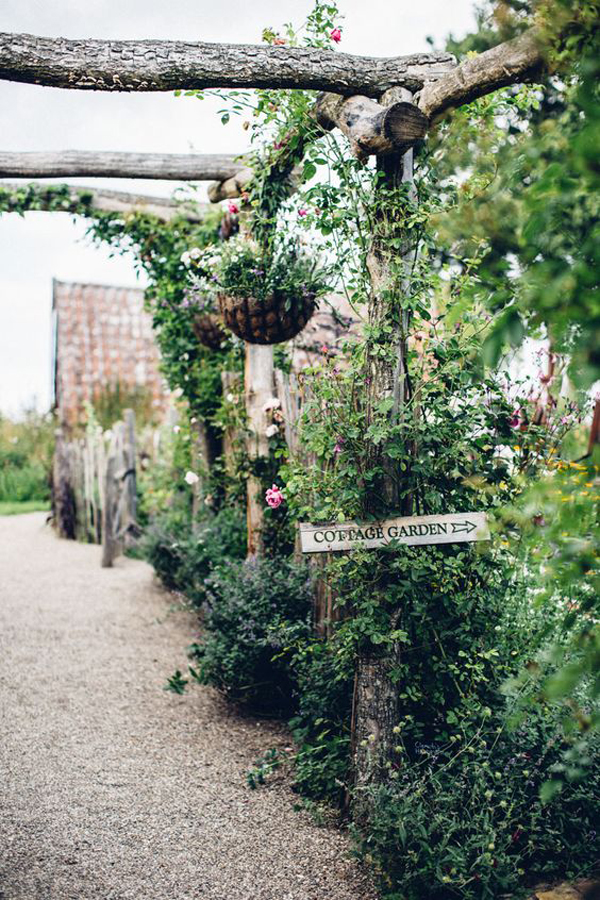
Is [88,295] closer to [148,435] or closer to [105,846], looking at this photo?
[148,435]

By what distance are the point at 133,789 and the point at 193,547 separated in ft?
8.90

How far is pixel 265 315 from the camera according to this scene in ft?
15.7

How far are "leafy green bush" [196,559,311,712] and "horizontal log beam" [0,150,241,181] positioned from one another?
2992mm

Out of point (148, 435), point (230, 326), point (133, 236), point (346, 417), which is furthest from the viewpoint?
point (148, 435)

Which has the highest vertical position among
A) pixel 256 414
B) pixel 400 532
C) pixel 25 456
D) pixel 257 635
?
pixel 25 456

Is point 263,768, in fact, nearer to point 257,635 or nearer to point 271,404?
point 257,635

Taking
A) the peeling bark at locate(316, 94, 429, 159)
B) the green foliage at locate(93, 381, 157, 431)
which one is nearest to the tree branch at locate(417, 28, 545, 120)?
the peeling bark at locate(316, 94, 429, 159)

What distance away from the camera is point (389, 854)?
2.89m

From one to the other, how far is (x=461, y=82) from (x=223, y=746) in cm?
344

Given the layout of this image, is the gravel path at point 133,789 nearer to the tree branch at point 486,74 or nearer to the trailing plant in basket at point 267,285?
the trailing plant in basket at point 267,285

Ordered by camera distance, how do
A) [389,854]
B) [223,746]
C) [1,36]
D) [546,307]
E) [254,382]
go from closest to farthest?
1. [546,307]
2. [389,854]
3. [1,36]
4. [223,746]
5. [254,382]

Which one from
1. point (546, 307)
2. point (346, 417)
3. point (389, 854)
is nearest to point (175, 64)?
point (346, 417)

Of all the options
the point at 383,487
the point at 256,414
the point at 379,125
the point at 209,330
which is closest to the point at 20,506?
the point at 209,330

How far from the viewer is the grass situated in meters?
14.1
